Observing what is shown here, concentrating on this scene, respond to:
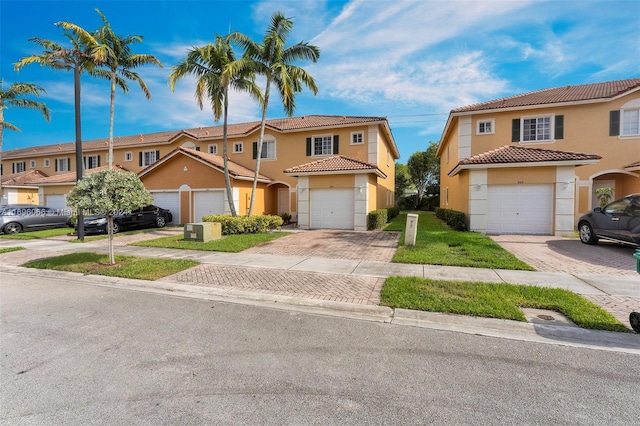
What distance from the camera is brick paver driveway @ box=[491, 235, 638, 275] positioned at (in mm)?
7367

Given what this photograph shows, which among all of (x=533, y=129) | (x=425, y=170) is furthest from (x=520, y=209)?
(x=425, y=170)

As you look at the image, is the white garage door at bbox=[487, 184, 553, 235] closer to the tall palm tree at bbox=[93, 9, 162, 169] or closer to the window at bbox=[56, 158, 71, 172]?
the tall palm tree at bbox=[93, 9, 162, 169]

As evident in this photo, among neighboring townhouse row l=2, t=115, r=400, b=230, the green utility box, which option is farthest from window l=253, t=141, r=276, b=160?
the green utility box

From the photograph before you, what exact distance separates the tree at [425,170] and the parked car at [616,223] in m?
27.9

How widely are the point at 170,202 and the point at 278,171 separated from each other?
7515 mm

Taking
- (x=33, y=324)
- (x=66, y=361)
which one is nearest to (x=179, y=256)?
(x=33, y=324)

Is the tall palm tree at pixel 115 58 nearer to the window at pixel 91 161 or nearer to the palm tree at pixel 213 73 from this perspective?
the palm tree at pixel 213 73

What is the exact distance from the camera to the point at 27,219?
649 inches

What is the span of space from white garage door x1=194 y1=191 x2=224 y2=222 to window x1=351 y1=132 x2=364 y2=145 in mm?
9082

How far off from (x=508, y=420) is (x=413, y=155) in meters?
39.8

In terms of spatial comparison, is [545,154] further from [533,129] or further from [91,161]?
[91,161]

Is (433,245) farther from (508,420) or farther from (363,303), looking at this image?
(508,420)

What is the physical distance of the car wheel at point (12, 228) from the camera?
15641 millimetres

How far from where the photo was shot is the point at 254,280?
674cm
